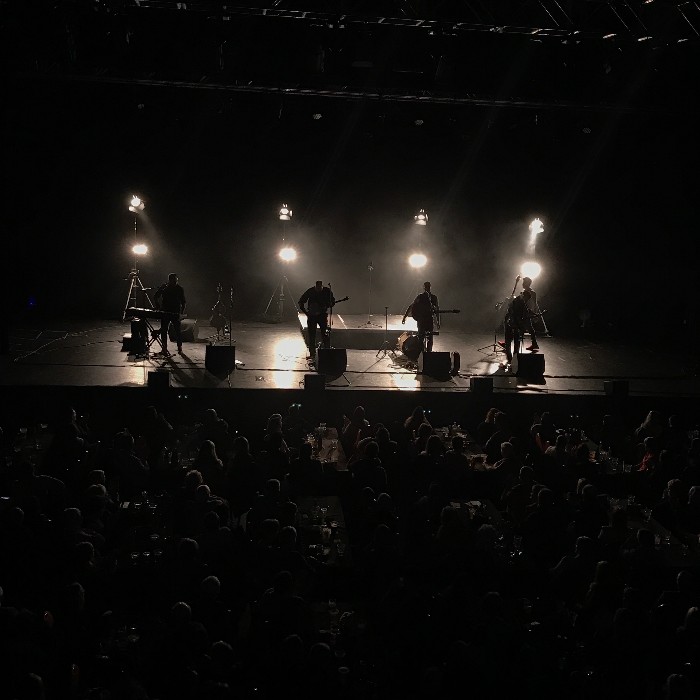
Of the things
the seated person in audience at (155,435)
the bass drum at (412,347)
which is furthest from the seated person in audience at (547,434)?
the bass drum at (412,347)

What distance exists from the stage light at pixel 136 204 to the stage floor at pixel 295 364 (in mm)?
3402

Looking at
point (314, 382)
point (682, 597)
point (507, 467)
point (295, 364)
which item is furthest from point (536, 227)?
point (682, 597)

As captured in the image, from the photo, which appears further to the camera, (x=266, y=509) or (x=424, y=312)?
(x=424, y=312)

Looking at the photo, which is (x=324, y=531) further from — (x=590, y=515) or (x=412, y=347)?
(x=412, y=347)

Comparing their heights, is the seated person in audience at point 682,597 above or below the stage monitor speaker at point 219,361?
below

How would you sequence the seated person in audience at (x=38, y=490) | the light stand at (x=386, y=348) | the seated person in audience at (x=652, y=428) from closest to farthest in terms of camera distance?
the seated person in audience at (x=38, y=490) < the seated person in audience at (x=652, y=428) < the light stand at (x=386, y=348)

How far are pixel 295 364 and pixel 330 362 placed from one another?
125 cm

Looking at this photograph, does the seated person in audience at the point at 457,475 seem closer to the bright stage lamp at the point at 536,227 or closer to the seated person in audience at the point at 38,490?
the seated person in audience at the point at 38,490

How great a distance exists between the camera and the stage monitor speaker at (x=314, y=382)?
40.4 feet

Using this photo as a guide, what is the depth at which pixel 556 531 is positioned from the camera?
6.92 metres

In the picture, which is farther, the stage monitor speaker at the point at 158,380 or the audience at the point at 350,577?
the stage monitor speaker at the point at 158,380

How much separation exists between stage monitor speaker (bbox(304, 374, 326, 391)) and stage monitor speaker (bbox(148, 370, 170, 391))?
236 cm

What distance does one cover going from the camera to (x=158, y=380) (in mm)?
11953

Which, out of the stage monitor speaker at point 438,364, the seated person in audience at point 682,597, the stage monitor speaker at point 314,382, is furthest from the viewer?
the stage monitor speaker at point 438,364
